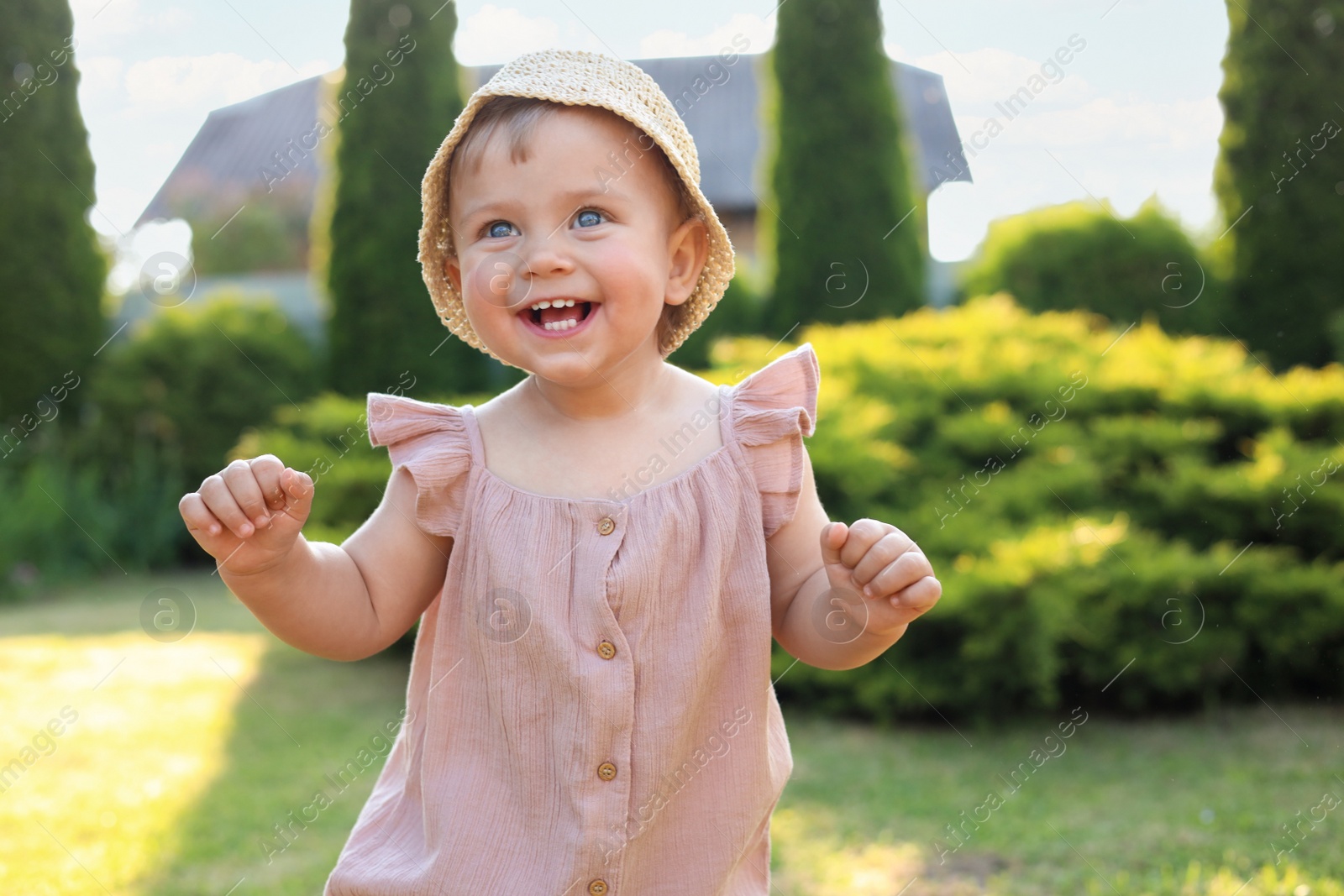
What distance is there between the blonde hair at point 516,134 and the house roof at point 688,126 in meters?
8.22

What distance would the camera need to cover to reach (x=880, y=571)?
152 centimetres

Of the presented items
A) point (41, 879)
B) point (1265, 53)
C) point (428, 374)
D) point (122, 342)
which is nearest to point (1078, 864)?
point (41, 879)

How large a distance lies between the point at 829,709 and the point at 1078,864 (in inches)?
61.8

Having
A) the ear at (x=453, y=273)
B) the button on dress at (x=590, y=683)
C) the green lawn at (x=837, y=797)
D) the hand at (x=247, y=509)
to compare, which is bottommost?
the green lawn at (x=837, y=797)

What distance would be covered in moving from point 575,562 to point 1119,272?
9022 millimetres

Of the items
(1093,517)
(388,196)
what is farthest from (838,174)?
(1093,517)

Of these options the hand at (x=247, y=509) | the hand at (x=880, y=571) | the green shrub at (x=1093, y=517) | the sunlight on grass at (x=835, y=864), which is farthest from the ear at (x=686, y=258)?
the green shrub at (x=1093, y=517)

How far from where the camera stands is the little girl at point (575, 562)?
1.60 m

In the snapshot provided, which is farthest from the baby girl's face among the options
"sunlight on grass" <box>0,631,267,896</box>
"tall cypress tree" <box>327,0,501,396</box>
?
"tall cypress tree" <box>327,0,501,396</box>

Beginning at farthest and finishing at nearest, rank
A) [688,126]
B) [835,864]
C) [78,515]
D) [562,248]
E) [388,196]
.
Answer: [688,126], [388,196], [78,515], [835,864], [562,248]

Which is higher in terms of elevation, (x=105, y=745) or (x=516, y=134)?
(x=516, y=134)

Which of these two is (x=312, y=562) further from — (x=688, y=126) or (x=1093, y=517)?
(x=688, y=126)

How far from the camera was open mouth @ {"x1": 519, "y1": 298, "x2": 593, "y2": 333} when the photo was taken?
1.63m

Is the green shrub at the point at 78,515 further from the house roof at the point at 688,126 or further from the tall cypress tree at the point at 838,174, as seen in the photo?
the tall cypress tree at the point at 838,174
